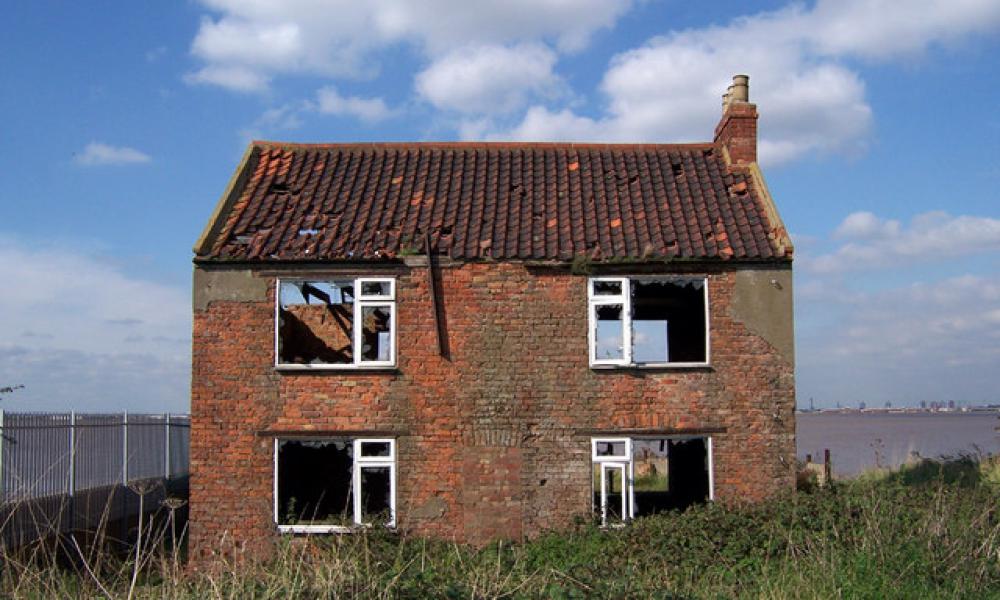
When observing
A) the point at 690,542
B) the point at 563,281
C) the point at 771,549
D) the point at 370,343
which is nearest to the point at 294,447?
the point at 370,343

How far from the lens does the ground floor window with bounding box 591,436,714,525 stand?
55.2ft

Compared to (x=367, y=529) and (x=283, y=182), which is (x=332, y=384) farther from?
(x=283, y=182)

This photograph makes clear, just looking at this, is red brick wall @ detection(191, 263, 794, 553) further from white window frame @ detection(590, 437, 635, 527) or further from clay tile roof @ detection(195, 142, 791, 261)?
clay tile roof @ detection(195, 142, 791, 261)

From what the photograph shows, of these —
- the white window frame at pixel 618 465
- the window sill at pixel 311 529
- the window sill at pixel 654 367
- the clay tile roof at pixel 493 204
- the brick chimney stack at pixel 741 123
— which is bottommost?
the window sill at pixel 311 529

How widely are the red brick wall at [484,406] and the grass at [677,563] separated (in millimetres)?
796

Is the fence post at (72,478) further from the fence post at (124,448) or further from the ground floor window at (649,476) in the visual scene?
the ground floor window at (649,476)

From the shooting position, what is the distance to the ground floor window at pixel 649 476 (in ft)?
55.2

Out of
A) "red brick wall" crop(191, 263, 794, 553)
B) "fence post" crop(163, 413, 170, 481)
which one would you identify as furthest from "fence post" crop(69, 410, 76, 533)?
"fence post" crop(163, 413, 170, 481)

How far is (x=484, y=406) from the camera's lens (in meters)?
17.0

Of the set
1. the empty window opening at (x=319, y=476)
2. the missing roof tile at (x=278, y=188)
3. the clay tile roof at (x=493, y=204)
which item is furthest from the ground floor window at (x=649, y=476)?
the missing roof tile at (x=278, y=188)

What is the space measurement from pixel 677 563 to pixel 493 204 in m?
7.57

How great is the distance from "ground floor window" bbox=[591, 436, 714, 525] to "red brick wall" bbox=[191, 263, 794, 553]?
292 mm

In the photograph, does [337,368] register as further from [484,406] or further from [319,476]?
[319,476]

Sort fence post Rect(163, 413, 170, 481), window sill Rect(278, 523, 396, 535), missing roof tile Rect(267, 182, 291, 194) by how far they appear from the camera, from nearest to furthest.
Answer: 1. window sill Rect(278, 523, 396, 535)
2. missing roof tile Rect(267, 182, 291, 194)
3. fence post Rect(163, 413, 170, 481)
